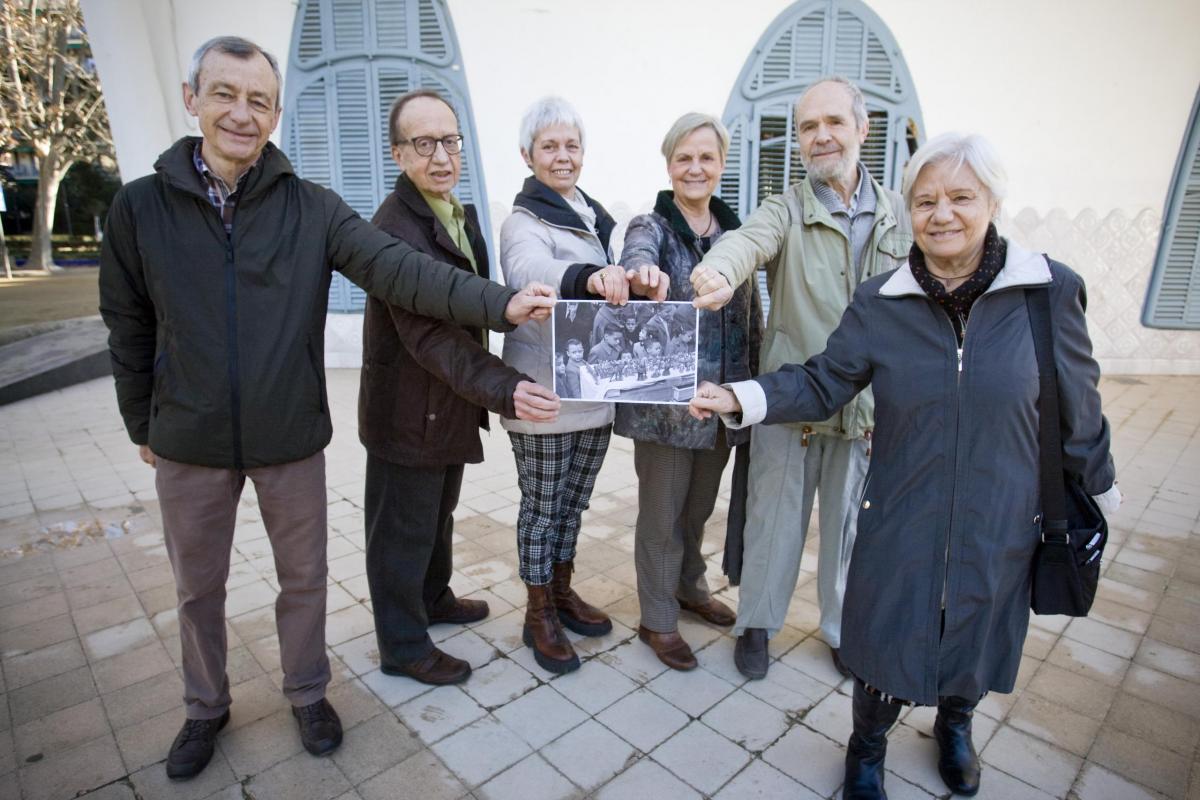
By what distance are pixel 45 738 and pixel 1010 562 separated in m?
3.37

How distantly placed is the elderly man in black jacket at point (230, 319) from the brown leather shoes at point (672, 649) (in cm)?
133

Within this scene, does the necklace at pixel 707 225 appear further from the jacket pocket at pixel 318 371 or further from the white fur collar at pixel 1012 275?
the jacket pocket at pixel 318 371

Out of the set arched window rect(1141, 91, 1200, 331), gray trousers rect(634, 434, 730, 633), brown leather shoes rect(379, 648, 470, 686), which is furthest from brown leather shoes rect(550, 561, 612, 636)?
arched window rect(1141, 91, 1200, 331)

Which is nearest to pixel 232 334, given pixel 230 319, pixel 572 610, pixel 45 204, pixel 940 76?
pixel 230 319

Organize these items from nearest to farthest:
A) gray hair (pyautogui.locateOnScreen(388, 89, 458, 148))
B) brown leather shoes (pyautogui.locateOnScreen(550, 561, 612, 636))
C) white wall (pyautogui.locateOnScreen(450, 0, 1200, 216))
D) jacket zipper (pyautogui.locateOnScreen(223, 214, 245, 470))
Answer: jacket zipper (pyautogui.locateOnScreen(223, 214, 245, 470)) → gray hair (pyautogui.locateOnScreen(388, 89, 458, 148)) → brown leather shoes (pyautogui.locateOnScreen(550, 561, 612, 636)) → white wall (pyautogui.locateOnScreen(450, 0, 1200, 216))

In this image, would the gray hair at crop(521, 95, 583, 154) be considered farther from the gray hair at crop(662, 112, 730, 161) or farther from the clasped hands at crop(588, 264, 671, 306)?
the clasped hands at crop(588, 264, 671, 306)

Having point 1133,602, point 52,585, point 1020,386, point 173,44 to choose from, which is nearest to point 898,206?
point 1020,386

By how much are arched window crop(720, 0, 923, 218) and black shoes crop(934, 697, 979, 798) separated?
633 centimetres

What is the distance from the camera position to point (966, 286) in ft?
6.57

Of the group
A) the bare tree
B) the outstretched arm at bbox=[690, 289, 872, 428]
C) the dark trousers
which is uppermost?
the bare tree

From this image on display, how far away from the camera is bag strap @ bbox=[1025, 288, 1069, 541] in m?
1.95

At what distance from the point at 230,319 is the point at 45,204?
1041 inches

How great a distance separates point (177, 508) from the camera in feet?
7.45

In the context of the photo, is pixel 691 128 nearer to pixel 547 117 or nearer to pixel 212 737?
pixel 547 117
